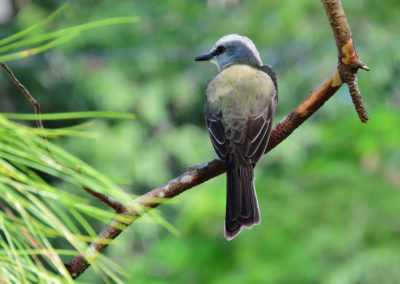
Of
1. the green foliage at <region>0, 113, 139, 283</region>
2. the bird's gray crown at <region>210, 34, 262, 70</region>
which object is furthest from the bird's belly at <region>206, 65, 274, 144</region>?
the green foliage at <region>0, 113, 139, 283</region>

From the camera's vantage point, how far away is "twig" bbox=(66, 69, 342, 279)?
1.45 metres

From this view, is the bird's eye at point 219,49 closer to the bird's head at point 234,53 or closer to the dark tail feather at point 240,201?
the bird's head at point 234,53

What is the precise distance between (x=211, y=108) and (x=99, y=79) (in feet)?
24.7

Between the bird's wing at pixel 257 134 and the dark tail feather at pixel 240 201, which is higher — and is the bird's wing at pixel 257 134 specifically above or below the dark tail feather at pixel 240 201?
above

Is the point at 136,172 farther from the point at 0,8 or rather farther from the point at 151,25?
the point at 0,8

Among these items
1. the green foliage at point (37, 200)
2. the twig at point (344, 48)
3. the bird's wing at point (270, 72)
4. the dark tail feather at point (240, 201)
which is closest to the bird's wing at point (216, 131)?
the dark tail feather at point (240, 201)

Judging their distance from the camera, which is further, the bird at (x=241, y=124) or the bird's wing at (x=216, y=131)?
the bird's wing at (x=216, y=131)

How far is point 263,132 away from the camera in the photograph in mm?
2631

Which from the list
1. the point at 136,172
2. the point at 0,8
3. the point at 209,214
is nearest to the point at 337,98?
the point at 136,172

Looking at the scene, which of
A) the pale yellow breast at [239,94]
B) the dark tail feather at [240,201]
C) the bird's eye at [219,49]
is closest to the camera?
the dark tail feather at [240,201]

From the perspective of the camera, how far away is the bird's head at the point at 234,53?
3338 mm

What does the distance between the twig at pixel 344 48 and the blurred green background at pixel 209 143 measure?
1.73 ft

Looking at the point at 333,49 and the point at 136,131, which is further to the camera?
the point at 136,131

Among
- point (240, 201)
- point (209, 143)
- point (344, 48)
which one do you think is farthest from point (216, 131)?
point (209, 143)
